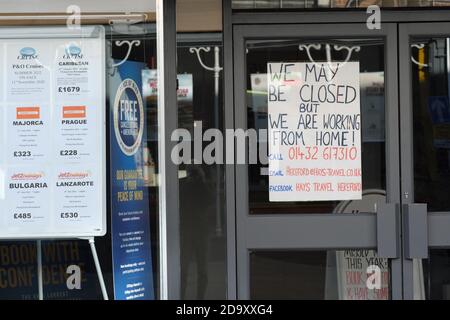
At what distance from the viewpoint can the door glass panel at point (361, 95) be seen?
4207mm

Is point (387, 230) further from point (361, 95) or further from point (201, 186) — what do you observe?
point (201, 186)

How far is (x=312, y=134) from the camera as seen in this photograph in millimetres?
4250

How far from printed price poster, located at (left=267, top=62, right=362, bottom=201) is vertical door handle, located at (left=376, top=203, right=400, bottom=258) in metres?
0.26

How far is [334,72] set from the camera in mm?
4297

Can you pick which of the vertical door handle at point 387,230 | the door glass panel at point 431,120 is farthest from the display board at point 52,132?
the door glass panel at point 431,120

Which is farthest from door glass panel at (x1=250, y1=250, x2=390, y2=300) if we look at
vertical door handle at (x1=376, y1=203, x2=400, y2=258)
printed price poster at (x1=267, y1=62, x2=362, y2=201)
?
printed price poster at (x1=267, y1=62, x2=362, y2=201)

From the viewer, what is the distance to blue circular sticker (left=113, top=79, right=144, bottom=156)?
416cm

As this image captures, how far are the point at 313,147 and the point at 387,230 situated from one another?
720mm

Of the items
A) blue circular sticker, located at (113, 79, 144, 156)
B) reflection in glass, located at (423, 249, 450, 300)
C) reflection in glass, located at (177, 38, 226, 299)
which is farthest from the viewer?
reflection in glass, located at (423, 249, 450, 300)

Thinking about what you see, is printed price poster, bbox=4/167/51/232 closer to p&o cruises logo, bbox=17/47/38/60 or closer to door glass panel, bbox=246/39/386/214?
p&o cruises logo, bbox=17/47/38/60

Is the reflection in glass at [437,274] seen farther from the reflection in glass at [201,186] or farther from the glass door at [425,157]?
the reflection in glass at [201,186]

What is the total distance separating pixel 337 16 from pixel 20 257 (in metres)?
2.64
